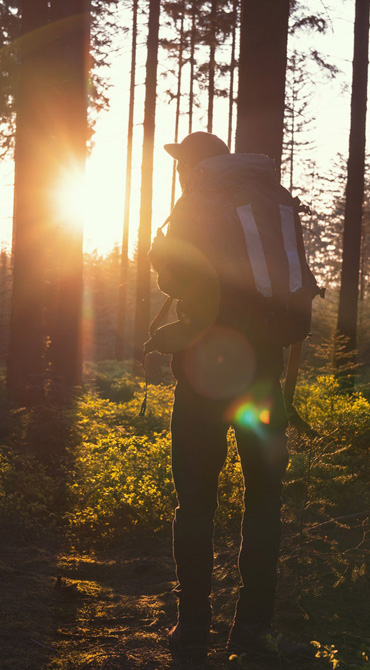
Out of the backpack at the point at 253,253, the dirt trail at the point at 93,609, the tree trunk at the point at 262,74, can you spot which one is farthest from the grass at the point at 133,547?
the tree trunk at the point at 262,74

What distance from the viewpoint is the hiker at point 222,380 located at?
2.87m

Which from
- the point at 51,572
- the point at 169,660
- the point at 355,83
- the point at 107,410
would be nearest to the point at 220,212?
the point at 169,660

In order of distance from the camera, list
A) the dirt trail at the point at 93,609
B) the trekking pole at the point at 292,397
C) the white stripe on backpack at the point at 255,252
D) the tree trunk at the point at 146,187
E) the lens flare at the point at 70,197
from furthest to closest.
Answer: the tree trunk at the point at 146,187 → the lens flare at the point at 70,197 → the trekking pole at the point at 292,397 → the dirt trail at the point at 93,609 → the white stripe on backpack at the point at 255,252

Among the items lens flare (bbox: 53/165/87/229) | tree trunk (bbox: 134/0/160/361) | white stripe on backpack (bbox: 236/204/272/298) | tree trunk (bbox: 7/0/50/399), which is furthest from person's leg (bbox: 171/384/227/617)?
tree trunk (bbox: 134/0/160/361)

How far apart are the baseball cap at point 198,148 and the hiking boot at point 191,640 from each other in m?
2.27

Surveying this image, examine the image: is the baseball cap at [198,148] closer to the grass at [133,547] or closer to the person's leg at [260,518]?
the person's leg at [260,518]

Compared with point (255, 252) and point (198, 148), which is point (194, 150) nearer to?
point (198, 148)

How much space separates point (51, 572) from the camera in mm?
4227

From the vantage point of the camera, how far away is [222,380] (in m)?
3.00

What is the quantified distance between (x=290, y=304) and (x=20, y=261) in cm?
974

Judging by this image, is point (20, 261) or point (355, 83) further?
point (355, 83)

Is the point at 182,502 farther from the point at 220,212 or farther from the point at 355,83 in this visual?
the point at 355,83

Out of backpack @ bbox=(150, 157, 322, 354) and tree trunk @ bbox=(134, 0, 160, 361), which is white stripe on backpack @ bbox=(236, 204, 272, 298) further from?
tree trunk @ bbox=(134, 0, 160, 361)

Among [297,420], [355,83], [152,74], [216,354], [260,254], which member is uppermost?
[152,74]
